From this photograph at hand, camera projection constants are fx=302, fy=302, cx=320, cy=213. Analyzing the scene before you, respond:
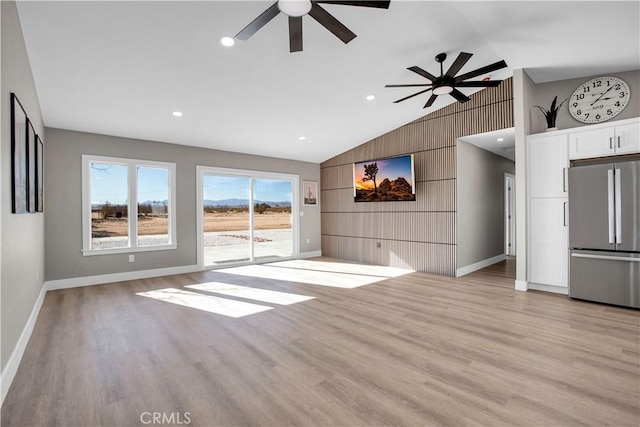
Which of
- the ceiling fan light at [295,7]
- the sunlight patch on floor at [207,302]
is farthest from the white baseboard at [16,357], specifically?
the ceiling fan light at [295,7]

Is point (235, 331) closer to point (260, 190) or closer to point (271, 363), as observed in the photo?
point (271, 363)

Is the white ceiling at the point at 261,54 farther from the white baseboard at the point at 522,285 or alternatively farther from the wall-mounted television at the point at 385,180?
the white baseboard at the point at 522,285

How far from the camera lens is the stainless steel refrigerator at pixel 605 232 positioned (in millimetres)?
3660

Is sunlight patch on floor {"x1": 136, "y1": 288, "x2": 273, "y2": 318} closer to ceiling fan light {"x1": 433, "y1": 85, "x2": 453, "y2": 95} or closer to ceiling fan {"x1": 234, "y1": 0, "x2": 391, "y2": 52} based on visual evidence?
ceiling fan {"x1": 234, "y1": 0, "x2": 391, "y2": 52}

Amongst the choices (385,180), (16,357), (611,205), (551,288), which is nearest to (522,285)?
(551,288)

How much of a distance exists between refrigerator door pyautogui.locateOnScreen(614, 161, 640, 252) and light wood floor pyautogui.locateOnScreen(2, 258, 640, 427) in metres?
0.85

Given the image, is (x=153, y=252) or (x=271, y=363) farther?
(x=153, y=252)

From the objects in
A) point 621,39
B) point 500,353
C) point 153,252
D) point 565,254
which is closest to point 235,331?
point 500,353

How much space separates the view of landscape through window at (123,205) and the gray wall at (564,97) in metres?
6.67

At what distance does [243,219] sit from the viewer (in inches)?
276

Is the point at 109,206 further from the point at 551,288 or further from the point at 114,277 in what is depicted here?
the point at 551,288

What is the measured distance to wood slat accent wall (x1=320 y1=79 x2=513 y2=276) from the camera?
5.38m

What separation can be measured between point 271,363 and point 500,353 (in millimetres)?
1961

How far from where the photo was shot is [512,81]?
194 inches
